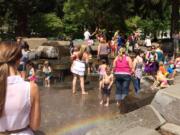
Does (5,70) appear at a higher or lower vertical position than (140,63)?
higher

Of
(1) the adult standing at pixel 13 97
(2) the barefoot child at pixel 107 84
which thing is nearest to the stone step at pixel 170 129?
(1) the adult standing at pixel 13 97

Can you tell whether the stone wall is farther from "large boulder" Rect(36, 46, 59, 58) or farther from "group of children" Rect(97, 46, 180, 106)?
"large boulder" Rect(36, 46, 59, 58)

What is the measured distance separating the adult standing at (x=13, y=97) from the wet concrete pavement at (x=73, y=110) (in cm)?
570

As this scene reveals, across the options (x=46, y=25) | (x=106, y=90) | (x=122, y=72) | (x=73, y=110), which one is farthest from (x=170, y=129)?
(x=46, y=25)

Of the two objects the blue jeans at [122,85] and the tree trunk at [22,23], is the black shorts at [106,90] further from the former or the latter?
the tree trunk at [22,23]

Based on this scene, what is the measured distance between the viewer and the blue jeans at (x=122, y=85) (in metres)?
13.2

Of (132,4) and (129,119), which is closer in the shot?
(129,119)

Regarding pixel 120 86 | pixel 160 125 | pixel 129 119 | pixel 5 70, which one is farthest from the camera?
pixel 120 86

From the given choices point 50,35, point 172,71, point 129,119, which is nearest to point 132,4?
point 50,35

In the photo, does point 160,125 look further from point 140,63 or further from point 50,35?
point 50,35

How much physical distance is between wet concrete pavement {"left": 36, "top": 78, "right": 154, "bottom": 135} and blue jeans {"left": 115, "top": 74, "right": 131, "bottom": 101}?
39 cm

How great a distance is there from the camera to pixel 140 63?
51.3 ft

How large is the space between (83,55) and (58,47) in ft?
39.6

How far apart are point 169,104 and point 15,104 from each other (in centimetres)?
412
